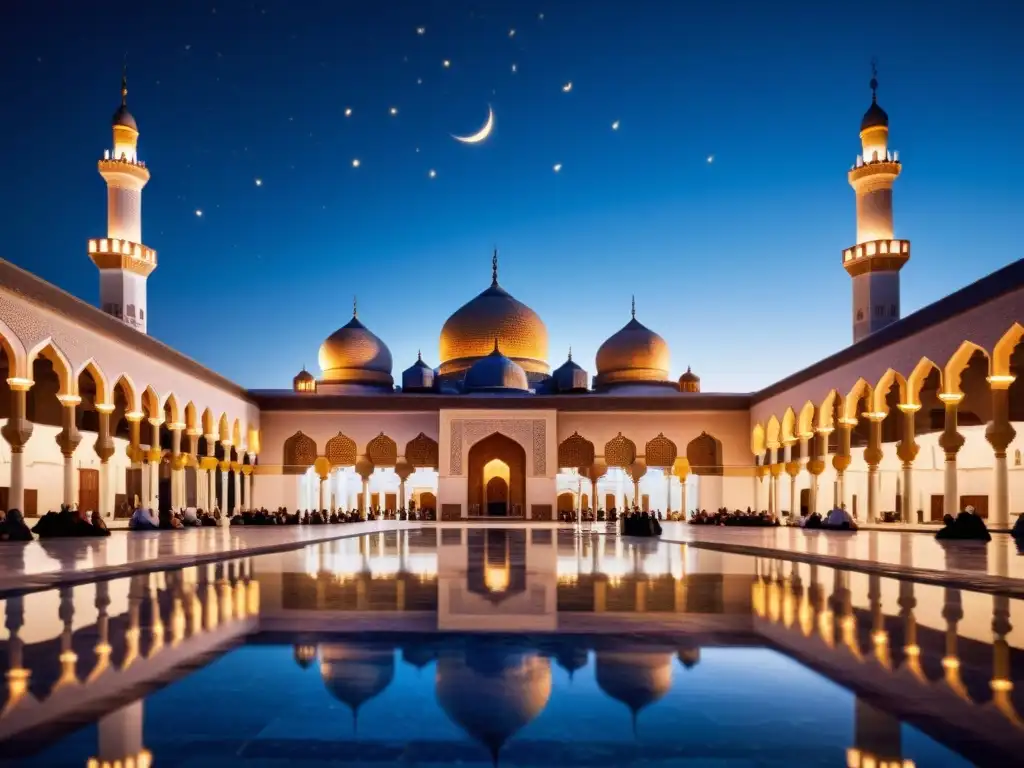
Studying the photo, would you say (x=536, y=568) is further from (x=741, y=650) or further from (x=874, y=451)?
(x=874, y=451)

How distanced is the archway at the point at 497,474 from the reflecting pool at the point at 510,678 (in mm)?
22872

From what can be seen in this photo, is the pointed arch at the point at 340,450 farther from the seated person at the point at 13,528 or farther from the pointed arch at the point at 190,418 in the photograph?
the seated person at the point at 13,528

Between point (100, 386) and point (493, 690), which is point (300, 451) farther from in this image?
point (493, 690)

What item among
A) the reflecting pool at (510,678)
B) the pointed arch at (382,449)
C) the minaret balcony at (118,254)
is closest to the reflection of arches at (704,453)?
the pointed arch at (382,449)

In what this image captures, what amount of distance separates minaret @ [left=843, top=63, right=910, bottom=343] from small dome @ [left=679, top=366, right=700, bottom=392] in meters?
9.33

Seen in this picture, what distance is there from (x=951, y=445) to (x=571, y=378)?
16741mm

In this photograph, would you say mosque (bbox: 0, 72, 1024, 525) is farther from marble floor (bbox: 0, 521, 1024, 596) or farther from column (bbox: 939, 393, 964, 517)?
marble floor (bbox: 0, 521, 1024, 596)

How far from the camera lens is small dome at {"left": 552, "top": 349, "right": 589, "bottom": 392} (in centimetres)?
3005

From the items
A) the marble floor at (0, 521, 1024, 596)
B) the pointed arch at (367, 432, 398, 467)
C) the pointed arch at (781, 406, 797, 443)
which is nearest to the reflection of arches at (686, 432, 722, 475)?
the pointed arch at (781, 406, 797, 443)

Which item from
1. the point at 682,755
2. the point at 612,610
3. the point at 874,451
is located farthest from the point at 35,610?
the point at 874,451

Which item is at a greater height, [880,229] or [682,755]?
[880,229]

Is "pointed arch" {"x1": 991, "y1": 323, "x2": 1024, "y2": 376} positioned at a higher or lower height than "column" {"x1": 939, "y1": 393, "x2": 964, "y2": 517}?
higher

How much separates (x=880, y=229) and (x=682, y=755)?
21.3 meters

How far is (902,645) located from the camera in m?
3.14
